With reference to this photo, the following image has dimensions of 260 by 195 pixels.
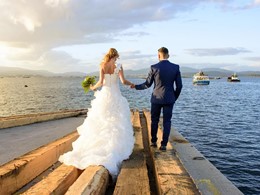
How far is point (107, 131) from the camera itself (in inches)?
228

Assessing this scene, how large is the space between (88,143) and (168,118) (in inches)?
72.5

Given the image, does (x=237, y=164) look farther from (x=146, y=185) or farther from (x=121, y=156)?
(x=146, y=185)

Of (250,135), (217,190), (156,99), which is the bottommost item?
(250,135)

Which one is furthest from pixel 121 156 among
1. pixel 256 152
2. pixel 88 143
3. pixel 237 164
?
pixel 256 152

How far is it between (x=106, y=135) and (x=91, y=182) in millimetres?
1788

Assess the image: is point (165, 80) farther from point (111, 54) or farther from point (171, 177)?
point (171, 177)

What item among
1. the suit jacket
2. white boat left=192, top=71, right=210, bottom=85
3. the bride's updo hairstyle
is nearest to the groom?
the suit jacket

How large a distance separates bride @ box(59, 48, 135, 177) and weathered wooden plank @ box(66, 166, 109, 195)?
1.04ft

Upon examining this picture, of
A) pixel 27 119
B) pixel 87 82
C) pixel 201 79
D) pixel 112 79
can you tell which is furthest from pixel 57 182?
pixel 201 79

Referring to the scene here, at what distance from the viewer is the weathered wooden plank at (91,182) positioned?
366 centimetres

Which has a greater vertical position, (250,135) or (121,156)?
(121,156)

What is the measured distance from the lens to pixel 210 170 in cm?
674

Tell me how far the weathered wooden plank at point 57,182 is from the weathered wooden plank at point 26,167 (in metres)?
0.51

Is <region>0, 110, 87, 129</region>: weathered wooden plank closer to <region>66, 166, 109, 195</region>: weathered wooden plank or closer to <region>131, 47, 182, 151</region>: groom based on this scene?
<region>131, 47, 182, 151</region>: groom
